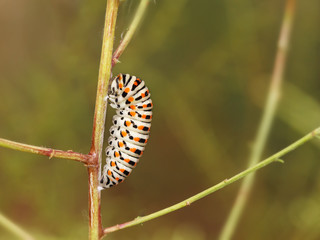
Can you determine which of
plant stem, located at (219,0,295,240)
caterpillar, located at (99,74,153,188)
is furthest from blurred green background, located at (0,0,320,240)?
caterpillar, located at (99,74,153,188)

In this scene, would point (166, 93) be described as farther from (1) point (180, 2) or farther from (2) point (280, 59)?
(2) point (280, 59)

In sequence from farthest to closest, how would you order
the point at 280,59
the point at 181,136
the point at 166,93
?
the point at 181,136 < the point at 166,93 < the point at 280,59

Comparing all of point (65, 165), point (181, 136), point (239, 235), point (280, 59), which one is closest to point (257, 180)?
point (239, 235)

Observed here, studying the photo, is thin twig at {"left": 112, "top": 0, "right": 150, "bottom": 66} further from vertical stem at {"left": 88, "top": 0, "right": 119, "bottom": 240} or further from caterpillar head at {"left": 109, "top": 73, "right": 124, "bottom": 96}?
caterpillar head at {"left": 109, "top": 73, "right": 124, "bottom": 96}

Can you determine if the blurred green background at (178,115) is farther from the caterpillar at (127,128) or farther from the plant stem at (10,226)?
the plant stem at (10,226)

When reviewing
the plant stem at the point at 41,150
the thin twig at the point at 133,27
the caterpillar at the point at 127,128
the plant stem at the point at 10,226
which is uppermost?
the thin twig at the point at 133,27

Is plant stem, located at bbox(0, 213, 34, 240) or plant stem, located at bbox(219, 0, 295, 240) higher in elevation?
plant stem, located at bbox(219, 0, 295, 240)

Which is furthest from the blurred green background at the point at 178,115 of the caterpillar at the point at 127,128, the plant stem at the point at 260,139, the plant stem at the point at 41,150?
the plant stem at the point at 41,150
